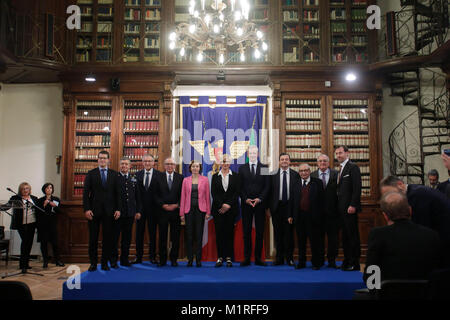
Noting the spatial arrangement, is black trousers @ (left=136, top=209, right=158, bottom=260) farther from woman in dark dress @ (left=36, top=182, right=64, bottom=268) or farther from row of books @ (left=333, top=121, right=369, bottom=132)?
row of books @ (left=333, top=121, right=369, bottom=132)

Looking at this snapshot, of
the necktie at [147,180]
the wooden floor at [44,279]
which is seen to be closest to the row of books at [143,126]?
the necktie at [147,180]

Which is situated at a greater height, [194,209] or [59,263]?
[194,209]

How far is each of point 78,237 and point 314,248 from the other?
4.17 metres

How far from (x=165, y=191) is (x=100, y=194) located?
0.86 meters

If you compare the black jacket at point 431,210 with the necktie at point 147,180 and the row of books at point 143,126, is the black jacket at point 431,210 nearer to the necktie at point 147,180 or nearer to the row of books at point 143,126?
the necktie at point 147,180

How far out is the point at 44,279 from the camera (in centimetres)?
520

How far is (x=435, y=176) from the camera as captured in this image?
6.20 m

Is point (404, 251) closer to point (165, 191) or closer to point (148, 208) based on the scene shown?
point (165, 191)

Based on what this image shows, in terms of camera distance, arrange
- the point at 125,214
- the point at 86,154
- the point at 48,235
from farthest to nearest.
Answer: the point at 86,154 → the point at 48,235 → the point at 125,214

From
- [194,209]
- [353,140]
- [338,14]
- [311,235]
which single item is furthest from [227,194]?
[338,14]

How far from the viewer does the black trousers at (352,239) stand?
15.0 feet

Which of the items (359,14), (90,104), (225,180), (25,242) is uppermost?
(359,14)

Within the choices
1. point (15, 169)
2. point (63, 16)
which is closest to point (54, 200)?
point (15, 169)

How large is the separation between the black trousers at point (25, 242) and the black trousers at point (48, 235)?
23cm
